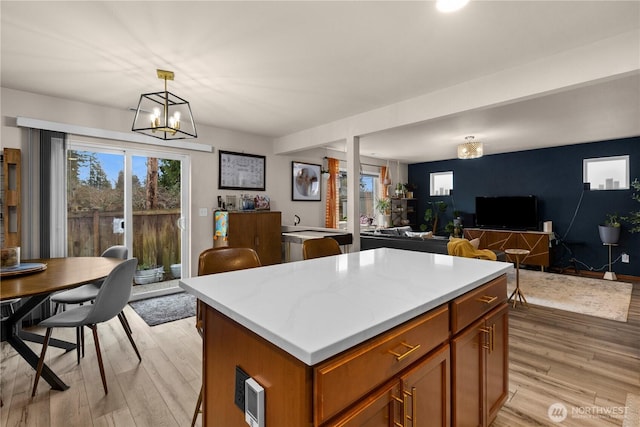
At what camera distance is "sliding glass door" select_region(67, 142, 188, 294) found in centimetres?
364

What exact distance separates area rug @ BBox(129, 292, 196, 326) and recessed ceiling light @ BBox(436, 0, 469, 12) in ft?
11.9

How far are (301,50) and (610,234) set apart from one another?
6.03m

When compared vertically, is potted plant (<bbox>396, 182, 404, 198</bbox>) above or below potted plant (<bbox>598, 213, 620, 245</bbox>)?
above

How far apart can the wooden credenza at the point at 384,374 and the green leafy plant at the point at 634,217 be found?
5.58 m

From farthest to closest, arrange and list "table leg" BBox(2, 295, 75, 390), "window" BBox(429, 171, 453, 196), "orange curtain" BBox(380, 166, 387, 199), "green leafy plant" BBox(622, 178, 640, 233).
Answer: "window" BBox(429, 171, 453, 196), "orange curtain" BBox(380, 166, 387, 199), "green leafy plant" BBox(622, 178, 640, 233), "table leg" BBox(2, 295, 75, 390)

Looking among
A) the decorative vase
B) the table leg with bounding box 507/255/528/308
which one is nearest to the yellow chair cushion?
the table leg with bounding box 507/255/528/308

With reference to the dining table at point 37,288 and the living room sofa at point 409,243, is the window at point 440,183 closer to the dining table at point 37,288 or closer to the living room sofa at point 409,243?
the living room sofa at point 409,243

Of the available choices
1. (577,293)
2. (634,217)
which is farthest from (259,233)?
(634,217)

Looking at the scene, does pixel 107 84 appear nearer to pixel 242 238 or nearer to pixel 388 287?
pixel 242 238

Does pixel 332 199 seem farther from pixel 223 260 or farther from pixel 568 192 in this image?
pixel 568 192

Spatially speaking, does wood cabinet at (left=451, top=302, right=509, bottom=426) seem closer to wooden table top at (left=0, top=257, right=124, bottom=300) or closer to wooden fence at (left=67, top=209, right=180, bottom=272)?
wooden table top at (left=0, top=257, right=124, bottom=300)

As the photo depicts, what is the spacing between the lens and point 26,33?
2.13 meters

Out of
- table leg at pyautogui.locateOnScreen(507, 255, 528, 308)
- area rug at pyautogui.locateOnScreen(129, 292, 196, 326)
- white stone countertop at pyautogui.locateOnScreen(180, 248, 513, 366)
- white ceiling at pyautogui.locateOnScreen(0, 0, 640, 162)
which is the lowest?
area rug at pyautogui.locateOnScreen(129, 292, 196, 326)

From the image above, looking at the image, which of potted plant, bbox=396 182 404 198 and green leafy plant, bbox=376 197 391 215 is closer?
green leafy plant, bbox=376 197 391 215
